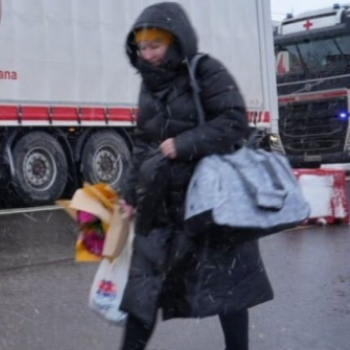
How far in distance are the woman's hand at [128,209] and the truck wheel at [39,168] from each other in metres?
8.83

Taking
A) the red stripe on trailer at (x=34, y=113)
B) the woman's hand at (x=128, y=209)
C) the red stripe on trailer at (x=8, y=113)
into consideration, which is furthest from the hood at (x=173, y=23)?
the red stripe on trailer at (x=34, y=113)

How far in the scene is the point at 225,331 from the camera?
142 inches

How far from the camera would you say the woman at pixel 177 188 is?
3.36 m

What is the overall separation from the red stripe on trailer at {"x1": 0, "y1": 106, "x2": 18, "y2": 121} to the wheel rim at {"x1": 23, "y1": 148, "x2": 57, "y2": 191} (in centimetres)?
75

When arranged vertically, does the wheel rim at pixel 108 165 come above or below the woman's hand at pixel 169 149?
below

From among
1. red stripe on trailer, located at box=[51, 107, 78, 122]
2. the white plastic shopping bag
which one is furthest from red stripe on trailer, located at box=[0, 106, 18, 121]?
the white plastic shopping bag

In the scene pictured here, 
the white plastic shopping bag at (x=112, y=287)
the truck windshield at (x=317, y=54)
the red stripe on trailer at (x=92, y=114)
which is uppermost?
the truck windshield at (x=317, y=54)

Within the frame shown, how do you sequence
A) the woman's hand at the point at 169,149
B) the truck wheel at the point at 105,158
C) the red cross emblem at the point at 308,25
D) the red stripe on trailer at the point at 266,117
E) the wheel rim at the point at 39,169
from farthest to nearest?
the red cross emblem at the point at 308,25
the red stripe on trailer at the point at 266,117
the truck wheel at the point at 105,158
the wheel rim at the point at 39,169
the woman's hand at the point at 169,149

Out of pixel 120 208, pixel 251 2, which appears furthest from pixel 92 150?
pixel 120 208

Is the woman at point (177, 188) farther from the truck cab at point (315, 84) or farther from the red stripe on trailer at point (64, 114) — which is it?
the truck cab at point (315, 84)

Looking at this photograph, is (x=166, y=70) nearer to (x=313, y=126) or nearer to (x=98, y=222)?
(x=98, y=222)

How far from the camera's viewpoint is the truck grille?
1825 centimetres

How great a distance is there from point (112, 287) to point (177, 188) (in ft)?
1.87

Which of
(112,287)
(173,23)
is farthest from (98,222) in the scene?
(173,23)
